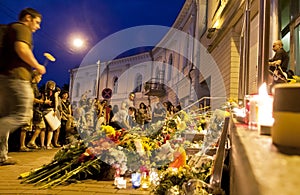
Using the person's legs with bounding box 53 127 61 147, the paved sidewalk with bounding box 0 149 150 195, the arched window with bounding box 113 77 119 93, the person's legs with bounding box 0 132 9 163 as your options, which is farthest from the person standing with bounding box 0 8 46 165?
the arched window with bounding box 113 77 119 93

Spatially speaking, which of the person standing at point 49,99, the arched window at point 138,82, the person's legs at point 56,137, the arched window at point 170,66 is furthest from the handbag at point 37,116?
the arched window at point 138,82

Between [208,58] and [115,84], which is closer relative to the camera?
[208,58]

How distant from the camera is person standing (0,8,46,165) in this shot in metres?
3.15

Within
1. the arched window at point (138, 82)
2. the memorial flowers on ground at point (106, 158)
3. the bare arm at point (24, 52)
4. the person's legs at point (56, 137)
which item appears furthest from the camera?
the arched window at point (138, 82)

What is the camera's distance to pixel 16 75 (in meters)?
3.27

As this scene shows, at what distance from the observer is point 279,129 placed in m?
0.88

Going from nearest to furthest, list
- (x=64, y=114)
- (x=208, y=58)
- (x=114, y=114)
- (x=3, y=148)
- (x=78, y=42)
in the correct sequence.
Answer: (x=3, y=148), (x=64, y=114), (x=114, y=114), (x=208, y=58), (x=78, y=42)

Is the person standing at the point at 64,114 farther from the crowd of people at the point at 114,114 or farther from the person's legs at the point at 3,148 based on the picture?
the person's legs at the point at 3,148

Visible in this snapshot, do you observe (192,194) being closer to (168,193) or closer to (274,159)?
(168,193)

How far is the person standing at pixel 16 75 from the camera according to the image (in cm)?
315

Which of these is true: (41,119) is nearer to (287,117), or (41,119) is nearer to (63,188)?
(63,188)

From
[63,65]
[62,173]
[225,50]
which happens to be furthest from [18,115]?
[63,65]

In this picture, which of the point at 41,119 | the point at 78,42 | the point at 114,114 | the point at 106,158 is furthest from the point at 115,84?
the point at 106,158

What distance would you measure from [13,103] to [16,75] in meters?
0.31
